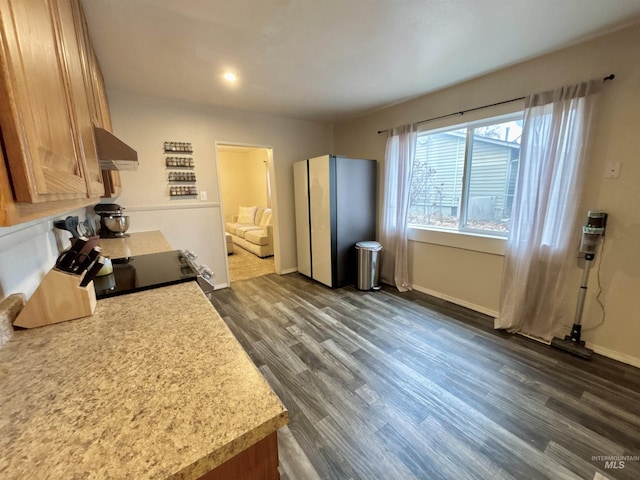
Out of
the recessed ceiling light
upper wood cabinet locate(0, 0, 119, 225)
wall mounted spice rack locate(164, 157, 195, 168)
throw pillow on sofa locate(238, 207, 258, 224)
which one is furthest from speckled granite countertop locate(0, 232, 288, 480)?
throw pillow on sofa locate(238, 207, 258, 224)

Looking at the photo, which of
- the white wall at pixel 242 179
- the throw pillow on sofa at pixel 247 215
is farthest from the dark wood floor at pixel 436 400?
the white wall at pixel 242 179

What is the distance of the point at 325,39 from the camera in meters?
1.79

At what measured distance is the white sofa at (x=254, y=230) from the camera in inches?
201

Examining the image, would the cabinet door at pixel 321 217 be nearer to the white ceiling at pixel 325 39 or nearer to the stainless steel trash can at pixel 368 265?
the stainless steel trash can at pixel 368 265

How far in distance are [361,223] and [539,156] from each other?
1997 mm

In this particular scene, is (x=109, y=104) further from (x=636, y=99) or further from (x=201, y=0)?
(x=636, y=99)

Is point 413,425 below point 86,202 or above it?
below

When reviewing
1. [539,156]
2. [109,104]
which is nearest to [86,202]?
[109,104]

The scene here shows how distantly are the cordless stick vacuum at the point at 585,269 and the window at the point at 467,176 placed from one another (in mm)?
595

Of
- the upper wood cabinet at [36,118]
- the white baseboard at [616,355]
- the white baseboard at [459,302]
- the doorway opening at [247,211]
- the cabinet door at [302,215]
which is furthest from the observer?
the doorway opening at [247,211]

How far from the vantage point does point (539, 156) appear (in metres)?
2.14

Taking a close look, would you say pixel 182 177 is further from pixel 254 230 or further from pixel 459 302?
pixel 459 302

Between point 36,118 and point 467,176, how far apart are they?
125 inches

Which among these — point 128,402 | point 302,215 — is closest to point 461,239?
point 302,215
